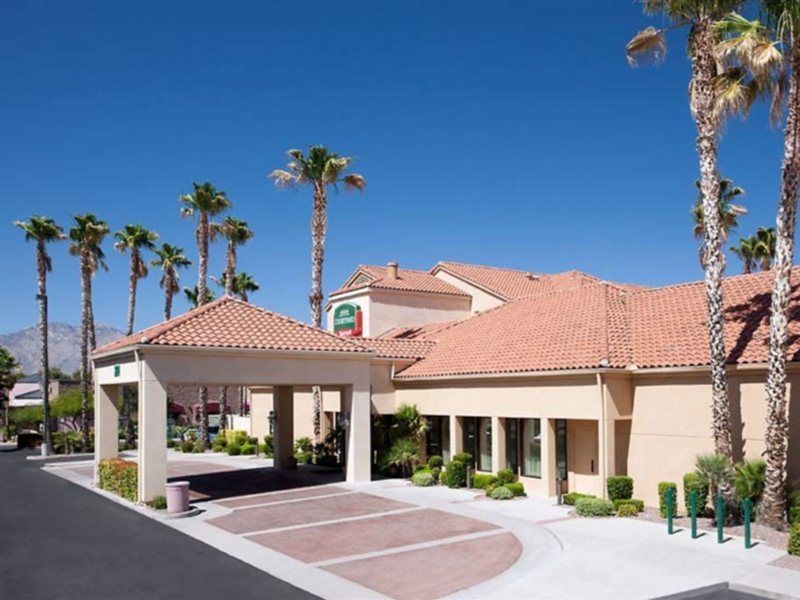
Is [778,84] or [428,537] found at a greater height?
[778,84]

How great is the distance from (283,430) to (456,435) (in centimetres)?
913

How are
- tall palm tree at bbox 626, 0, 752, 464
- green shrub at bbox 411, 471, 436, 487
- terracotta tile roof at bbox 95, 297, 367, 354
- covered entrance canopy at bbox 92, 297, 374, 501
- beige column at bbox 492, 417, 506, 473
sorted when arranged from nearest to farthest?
1. tall palm tree at bbox 626, 0, 752, 464
2. covered entrance canopy at bbox 92, 297, 374, 501
3. terracotta tile roof at bbox 95, 297, 367, 354
4. beige column at bbox 492, 417, 506, 473
5. green shrub at bbox 411, 471, 436, 487

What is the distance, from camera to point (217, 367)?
24391 mm

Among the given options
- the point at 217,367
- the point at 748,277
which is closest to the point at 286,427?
the point at 217,367

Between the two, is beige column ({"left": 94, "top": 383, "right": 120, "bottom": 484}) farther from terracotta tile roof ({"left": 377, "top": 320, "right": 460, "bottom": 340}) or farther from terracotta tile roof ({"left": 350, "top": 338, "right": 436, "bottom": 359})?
terracotta tile roof ({"left": 377, "top": 320, "right": 460, "bottom": 340})

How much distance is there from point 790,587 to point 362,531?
974 cm

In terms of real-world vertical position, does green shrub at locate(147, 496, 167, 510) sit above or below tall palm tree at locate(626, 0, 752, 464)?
below

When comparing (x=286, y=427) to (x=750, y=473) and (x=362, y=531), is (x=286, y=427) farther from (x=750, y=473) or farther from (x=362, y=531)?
(x=750, y=473)

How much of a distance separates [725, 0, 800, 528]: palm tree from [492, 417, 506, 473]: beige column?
9574 mm

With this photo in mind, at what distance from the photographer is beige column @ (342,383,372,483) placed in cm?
2781

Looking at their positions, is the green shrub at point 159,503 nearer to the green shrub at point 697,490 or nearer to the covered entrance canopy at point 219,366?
the covered entrance canopy at point 219,366

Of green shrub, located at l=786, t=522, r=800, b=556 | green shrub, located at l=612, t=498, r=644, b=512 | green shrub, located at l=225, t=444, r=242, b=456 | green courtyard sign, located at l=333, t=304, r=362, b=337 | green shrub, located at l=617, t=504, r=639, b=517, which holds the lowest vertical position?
green shrub, located at l=225, t=444, r=242, b=456

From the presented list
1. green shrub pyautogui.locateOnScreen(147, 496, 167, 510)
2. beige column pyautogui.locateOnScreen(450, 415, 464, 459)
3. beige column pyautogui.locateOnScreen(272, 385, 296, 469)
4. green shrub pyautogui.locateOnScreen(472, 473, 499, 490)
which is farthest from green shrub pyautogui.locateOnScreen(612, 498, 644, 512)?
beige column pyautogui.locateOnScreen(272, 385, 296, 469)

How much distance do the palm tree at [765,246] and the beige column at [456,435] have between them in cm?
3324
